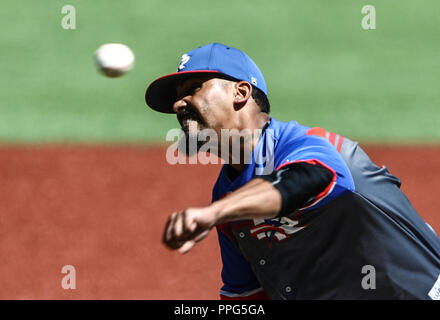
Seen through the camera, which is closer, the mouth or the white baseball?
the mouth

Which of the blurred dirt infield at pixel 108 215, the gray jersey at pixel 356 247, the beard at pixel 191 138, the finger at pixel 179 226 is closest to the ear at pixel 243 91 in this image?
the beard at pixel 191 138

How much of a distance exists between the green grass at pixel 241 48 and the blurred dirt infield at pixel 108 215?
3.16 feet

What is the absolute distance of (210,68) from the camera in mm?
3148

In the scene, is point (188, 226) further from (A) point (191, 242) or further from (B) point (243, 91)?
(B) point (243, 91)

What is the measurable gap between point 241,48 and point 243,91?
9.68 metres

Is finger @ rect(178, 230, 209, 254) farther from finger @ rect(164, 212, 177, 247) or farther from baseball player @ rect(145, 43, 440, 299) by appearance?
baseball player @ rect(145, 43, 440, 299)

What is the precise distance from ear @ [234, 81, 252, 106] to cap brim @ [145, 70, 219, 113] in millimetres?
134

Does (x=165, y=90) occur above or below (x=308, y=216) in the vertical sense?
above

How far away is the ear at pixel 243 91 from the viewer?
3203mm

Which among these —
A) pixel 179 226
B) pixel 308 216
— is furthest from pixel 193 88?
pixel 179 226

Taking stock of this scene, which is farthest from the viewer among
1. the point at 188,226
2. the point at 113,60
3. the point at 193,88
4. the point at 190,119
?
the point at 113,60

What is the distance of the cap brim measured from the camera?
3185 mm

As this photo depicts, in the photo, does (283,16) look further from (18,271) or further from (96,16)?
(18,271)

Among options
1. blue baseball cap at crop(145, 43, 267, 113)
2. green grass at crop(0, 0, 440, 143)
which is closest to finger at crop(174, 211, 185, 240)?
blue baseball cap at crop(145, 43, 267, 113)
